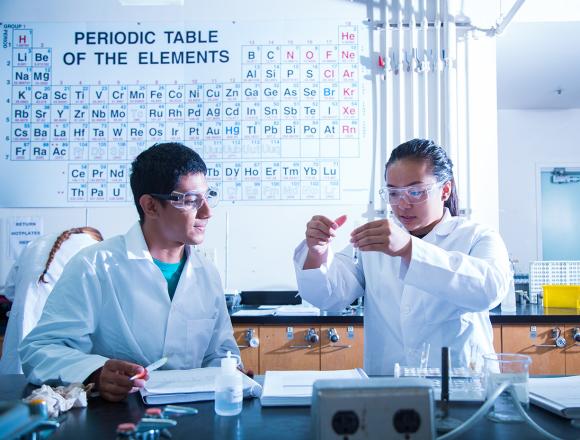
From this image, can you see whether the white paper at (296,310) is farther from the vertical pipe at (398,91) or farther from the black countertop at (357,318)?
the vertical pipe at (398,91)

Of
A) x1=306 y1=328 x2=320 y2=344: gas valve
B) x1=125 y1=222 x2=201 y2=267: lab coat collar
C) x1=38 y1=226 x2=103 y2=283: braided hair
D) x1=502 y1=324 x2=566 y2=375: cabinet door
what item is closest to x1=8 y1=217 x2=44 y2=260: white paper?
x1=38 y1=226 x2=103 y2=283: braided hair

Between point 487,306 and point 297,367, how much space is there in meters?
1.34

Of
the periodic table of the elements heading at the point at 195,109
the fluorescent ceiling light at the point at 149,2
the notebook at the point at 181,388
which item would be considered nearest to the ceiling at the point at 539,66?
the periodic table of the elements heading at the point at 195,109

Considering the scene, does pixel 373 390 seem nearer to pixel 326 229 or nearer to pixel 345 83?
pixel 326 229

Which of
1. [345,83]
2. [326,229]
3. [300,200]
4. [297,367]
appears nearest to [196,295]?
[326,229]

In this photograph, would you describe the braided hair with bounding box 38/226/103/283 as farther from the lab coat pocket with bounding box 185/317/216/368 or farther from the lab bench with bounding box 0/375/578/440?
the lab bench with bounding box 0/375/578/440

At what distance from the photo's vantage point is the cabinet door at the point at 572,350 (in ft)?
8.57

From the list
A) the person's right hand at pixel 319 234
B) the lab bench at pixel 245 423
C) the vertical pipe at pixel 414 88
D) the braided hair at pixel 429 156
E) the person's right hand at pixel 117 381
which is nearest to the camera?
the lab bench at pixel 245 423

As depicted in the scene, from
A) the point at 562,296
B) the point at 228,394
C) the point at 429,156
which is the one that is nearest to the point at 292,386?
the point at 228,394

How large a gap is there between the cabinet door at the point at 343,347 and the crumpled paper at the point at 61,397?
5.30 feet

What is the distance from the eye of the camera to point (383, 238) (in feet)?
4.61

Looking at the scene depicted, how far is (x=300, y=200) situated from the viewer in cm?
322

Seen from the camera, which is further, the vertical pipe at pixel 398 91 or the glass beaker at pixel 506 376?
the vertical pipe at pixel 398 91

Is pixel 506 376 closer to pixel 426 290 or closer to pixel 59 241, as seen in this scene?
pixel 426 290
